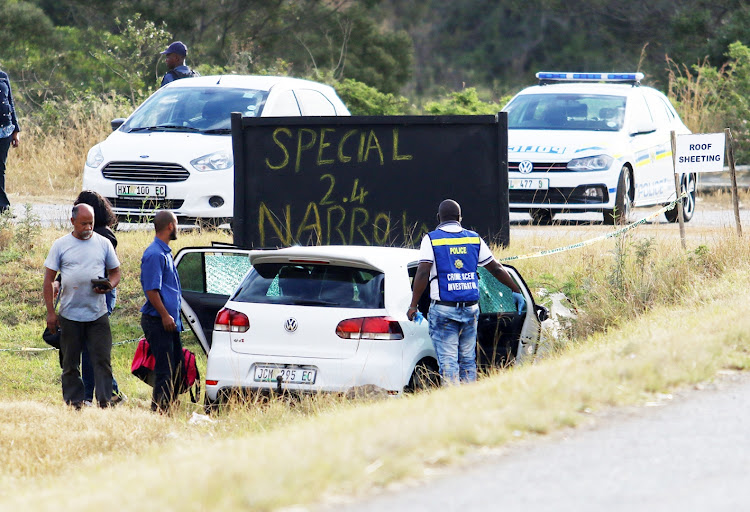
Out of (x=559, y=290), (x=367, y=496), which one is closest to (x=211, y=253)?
(x=559, y=290)

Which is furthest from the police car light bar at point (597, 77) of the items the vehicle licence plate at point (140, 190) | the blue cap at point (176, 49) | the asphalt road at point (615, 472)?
the asphalt road at point (615, 472)

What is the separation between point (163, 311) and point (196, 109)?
20.4 ft

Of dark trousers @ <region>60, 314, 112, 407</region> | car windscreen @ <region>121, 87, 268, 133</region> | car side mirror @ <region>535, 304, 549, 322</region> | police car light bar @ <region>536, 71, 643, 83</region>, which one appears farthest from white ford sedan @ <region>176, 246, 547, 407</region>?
police car light bar @ <region>536, 71, 643, 83</region>

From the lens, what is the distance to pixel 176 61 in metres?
15.0

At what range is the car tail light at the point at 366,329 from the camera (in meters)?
7.68

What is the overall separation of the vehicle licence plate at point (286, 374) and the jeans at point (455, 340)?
2.95 feet

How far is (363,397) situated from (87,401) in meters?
2.34

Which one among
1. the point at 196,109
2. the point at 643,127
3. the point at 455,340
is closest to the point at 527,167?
the point at 643,127

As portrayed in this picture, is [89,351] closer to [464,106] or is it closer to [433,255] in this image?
[433,255]

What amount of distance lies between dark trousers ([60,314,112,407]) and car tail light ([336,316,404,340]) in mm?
1870

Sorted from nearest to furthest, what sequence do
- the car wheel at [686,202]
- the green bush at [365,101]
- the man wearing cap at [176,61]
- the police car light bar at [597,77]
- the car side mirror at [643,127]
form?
the car side mirror at [643,127], the man wearing cap at [176,61], the car wheel at [686,202], the police car light bar at [597,77], the green bush at [365,101]

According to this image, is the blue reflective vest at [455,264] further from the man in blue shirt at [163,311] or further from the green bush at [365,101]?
the green bush at [365,101]

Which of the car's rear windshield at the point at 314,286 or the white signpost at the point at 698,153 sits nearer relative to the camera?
the car's rear windshield at the point at 314,286

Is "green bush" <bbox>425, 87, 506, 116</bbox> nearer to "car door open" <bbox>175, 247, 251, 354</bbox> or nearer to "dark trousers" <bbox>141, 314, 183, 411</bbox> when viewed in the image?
"car door open" <bbox>175, 247, 251, 354</bbox>
